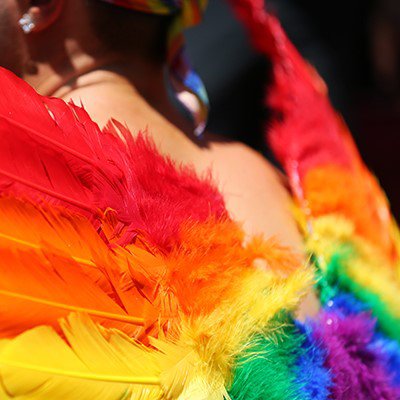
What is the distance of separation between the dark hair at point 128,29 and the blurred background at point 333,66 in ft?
4.80

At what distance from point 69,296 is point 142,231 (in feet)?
0.47

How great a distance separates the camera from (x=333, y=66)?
3.24 metres

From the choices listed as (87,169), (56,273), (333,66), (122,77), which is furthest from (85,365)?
(333,66)

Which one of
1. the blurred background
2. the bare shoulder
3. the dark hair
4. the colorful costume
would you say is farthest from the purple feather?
the blurred background

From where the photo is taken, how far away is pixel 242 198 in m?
1.24

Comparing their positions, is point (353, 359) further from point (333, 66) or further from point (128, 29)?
point (333, 66)

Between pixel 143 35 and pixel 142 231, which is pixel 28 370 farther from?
pixel 143 35

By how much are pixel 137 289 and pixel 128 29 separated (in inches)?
20.7

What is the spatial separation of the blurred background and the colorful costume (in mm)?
1753

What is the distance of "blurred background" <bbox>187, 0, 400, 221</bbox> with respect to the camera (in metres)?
2.88

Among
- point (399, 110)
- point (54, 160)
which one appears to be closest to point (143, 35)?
point (54, 160)

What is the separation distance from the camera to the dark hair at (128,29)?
1.28 metres

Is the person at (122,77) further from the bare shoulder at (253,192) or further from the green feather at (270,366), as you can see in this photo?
the green feather at (270,366)

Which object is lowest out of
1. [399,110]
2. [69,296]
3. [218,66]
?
[399,110]
